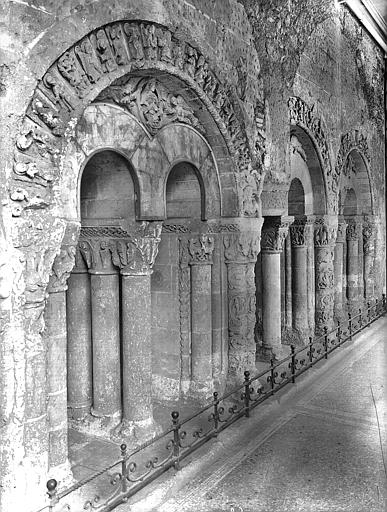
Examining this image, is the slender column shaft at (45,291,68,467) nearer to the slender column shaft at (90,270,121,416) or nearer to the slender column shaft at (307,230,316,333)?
the slender column shaft at (90,270,121,416)

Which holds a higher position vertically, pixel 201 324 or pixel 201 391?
pixel 201 324

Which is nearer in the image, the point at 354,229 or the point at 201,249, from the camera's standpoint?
the point at 201,249

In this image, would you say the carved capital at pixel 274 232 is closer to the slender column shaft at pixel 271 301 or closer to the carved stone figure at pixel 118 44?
the slender column shaft at pixel 271 301

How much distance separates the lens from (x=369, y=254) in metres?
15.8

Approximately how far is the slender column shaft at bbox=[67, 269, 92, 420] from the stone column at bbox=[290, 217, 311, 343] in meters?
6.02

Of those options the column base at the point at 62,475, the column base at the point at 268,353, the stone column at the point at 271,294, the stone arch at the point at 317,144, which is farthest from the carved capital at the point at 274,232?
the column base at the point at 62,475

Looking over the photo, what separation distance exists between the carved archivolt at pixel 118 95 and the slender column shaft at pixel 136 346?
1.96 m

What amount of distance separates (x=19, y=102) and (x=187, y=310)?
4280 mm

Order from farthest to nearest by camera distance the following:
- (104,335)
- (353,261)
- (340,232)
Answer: (353,261), (340,232), (104,335)

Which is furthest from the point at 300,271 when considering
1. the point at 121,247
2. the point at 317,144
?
the point at 121,247

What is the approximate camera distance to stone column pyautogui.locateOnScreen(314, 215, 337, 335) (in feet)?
38.9

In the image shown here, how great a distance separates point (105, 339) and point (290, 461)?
262cm

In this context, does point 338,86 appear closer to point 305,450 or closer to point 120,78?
point 120,78

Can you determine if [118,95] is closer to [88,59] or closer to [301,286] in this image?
[88,59]
